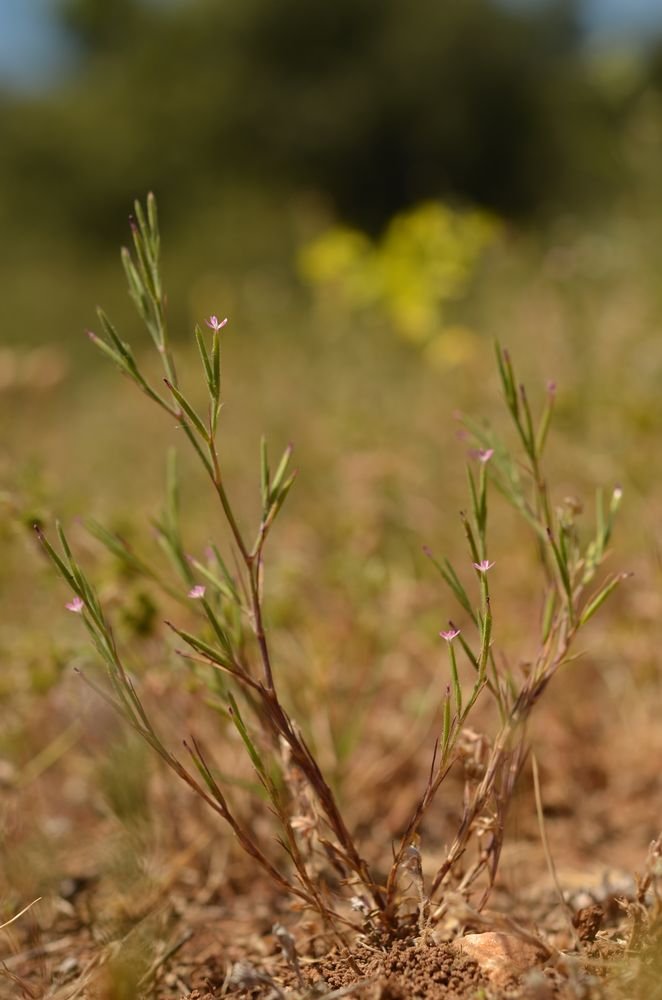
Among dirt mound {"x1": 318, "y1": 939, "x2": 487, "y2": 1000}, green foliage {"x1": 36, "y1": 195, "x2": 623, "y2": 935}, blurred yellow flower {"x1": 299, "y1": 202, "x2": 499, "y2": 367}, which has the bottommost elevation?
dirt mound {"x1": 318, "y1": 939, "x2": 487, "y2": 1000}

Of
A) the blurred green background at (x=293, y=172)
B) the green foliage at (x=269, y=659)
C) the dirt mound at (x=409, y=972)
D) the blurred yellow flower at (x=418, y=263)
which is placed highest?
the blurred green background at (x=293, y=172)

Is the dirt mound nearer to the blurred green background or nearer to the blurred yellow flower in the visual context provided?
the blurred yellow flower

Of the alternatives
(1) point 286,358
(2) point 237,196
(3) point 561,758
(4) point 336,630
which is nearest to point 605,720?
(3) point 561,758

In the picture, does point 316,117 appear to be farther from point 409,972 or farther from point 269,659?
point 409,972

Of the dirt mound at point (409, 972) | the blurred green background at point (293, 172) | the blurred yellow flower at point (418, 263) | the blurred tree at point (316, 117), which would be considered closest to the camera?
the dirt mound at point (409, 972)

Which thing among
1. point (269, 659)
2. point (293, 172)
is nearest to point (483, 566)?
point (269, 659)

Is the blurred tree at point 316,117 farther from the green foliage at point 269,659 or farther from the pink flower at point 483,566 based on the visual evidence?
the pink flower at point 483,566

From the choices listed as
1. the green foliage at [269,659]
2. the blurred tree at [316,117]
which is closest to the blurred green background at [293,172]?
the blurred tree at [316,117]

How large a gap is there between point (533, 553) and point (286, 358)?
2.82 meters

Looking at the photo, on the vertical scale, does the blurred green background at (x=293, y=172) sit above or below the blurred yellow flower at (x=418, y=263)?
above

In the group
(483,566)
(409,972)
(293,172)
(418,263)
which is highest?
(293,172)

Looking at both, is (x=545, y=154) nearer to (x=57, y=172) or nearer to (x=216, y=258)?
(x=216, y=258)

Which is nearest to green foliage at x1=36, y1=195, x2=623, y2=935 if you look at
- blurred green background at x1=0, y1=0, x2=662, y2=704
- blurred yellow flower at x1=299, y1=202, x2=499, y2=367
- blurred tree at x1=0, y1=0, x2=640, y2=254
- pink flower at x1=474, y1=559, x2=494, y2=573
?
pink flower at x1=474, y1=559, x2=494, y2=573

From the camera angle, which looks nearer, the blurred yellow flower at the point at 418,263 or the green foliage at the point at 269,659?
the green foliage at the point at 269,659
